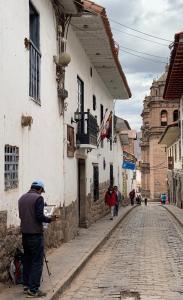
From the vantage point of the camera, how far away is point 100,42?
15.0 m

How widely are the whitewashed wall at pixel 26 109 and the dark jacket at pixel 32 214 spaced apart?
42 centimetres

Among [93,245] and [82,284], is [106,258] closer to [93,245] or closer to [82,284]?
[93,245]

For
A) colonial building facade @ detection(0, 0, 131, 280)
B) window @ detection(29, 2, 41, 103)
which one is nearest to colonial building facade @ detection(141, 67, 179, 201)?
colonial building facade @ detection(0, 0, 131, 280)

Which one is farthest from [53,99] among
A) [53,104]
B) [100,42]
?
[100,42]

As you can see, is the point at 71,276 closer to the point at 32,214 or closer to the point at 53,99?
the point at 32,214

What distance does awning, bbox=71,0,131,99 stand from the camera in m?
12.5

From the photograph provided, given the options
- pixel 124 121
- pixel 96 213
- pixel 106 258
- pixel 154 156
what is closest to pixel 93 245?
pixel 106 258

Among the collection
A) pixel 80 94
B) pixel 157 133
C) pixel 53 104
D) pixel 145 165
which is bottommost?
pixel 53 104

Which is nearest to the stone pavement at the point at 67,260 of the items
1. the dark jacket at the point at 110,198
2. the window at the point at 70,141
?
the window at the point at 70,141

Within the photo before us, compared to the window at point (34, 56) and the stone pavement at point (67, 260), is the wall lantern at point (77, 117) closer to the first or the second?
the stone pavement at point (67, 260)

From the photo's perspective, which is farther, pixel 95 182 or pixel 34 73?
pixel 95 182

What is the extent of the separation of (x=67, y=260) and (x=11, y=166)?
2.88 m

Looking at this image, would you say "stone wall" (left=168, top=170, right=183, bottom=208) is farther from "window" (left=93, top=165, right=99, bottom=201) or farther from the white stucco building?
the white stucco building

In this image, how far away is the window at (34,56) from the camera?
9.38 m
